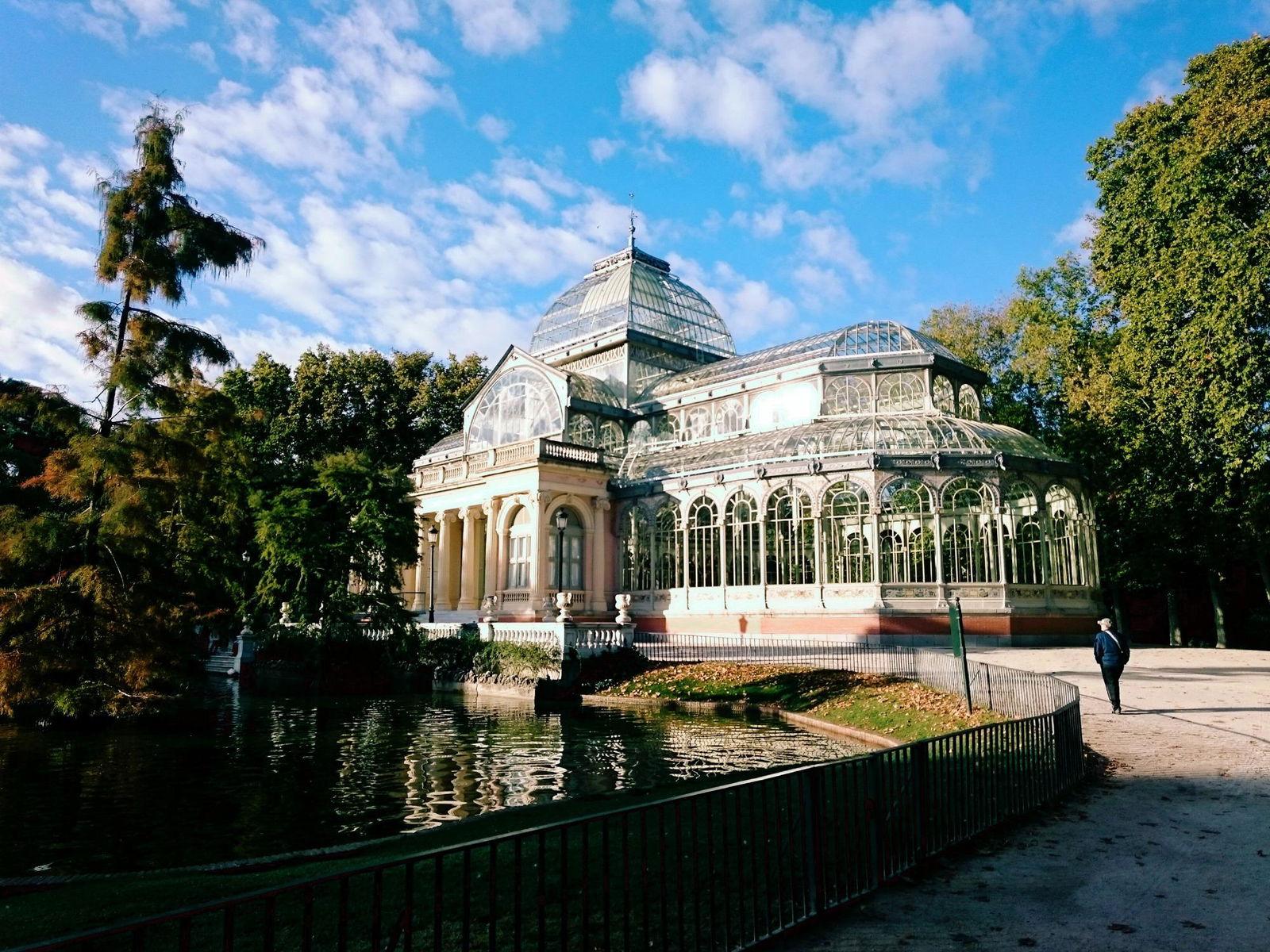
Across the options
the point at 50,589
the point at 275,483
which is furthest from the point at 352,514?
the point at 50,589

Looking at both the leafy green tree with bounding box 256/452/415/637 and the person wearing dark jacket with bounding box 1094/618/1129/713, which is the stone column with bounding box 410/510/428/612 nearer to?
the leafy green tree with bounding box 256/452/415/637

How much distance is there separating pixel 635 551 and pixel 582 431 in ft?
20.9

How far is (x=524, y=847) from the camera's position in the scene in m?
8.07

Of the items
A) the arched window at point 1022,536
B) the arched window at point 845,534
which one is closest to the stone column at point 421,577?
the arched window at point 845,534

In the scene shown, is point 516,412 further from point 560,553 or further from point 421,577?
point 421,577

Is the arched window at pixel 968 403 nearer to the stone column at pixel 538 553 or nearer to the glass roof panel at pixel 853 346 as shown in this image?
the glass roof panel at pixel 853 346

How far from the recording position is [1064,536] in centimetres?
3130

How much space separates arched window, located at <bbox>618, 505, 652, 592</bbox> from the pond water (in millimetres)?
15919

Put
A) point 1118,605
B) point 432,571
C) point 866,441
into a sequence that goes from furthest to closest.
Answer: point 1118,605 → point 432,571 → point 866,441

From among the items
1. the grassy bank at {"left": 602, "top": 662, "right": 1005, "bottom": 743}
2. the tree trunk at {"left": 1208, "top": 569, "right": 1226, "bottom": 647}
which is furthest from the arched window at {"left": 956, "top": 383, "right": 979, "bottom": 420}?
the grassy bank at {"left": 602, "top": 662, "right": 1005, "bottom": 743}

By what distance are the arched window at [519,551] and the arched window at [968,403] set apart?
17.5 meters

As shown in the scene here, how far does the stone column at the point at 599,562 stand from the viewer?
36.4 m

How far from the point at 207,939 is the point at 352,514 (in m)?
23.0

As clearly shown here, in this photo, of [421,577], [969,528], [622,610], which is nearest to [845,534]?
[969,528]
